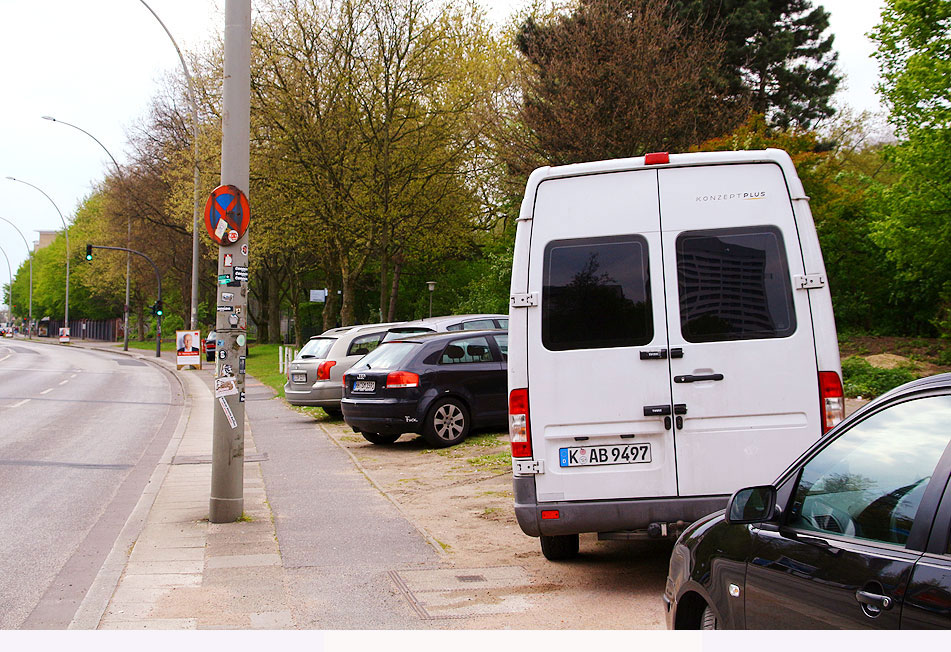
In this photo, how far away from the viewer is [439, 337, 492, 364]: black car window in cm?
1419

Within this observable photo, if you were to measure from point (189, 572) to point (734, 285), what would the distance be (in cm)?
432

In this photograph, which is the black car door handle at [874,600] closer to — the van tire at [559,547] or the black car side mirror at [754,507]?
the black car side mirror at [754,507]

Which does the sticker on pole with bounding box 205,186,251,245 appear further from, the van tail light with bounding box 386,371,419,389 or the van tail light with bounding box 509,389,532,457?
the van tail light with bounding box 386,371,419,389

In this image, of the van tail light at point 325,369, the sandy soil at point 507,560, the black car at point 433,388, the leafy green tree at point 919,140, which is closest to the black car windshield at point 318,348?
the van tail light at point 325,369

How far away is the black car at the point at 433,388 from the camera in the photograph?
1384 centimetres

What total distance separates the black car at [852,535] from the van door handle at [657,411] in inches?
91.9

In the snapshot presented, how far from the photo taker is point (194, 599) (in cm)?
626

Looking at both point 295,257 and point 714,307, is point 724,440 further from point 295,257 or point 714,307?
point 295,257

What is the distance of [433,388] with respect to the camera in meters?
13.9

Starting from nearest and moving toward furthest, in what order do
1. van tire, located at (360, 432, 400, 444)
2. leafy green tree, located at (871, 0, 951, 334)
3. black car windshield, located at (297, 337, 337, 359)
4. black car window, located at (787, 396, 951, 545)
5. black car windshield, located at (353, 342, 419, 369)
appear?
black car window, located at (787, 396, 951, 545)
black car windshield, located at (353, 342, 419, 369)
van tire, located at (360, 432, 400, 444)
black car windshield, located at (297, 337, 337, 359)
leafy green tree, located at (871, 0, 951, 334)

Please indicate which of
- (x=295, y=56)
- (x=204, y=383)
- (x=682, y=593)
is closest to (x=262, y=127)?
(x=295, y=56)

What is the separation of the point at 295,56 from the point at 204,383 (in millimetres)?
11882

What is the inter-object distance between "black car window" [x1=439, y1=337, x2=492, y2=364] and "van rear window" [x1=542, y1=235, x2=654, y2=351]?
7774 millimetres

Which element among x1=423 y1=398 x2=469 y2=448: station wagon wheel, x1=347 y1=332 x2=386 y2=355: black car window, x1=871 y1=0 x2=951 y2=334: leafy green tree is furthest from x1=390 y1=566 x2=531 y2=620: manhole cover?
x1=871 y1=0 x2=951 y2=334: leafy green tree
